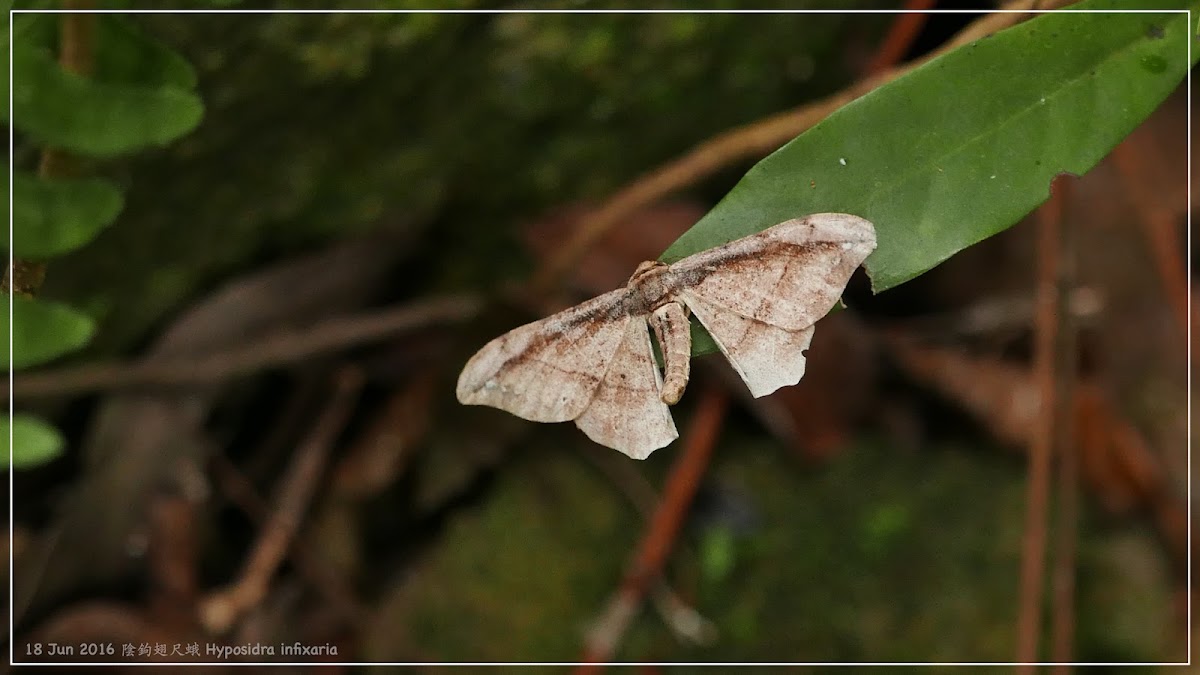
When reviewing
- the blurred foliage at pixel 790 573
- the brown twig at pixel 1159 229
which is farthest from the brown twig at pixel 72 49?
the brown twig at pixel 1159 229

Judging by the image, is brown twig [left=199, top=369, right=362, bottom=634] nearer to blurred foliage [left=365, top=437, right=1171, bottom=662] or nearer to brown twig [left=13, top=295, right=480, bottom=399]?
brown twig [left=13, top=295, right=480, bottom=399]

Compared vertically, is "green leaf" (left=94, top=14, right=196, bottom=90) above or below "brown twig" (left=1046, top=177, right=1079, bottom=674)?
above

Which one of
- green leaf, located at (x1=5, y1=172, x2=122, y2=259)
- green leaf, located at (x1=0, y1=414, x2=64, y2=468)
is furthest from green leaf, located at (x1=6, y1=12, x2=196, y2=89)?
green leaf, located at (x1=0, y1=414, x2=64, y2=468)

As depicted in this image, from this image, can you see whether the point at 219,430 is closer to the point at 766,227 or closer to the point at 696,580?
the point at 696,580

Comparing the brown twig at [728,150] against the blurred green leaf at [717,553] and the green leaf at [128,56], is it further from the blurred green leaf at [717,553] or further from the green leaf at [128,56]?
the green leaf at [128,56]

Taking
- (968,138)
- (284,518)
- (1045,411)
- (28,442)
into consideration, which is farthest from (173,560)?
(1045,411)

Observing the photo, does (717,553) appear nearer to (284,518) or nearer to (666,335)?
(284,518)
